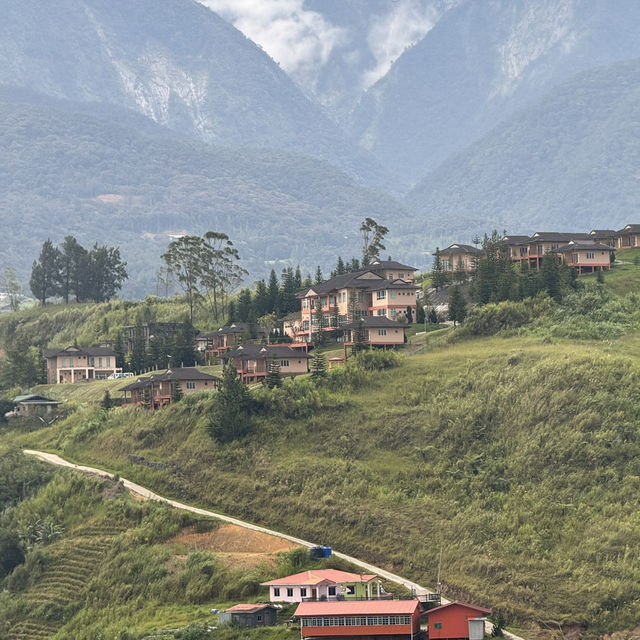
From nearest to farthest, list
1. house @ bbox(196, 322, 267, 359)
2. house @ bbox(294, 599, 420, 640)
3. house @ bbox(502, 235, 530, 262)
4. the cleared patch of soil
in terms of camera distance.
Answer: house @ bbox(294, 599, 420, 640)
the cleared patch of soil
house @ bbox(196, 322, 267, 359)
house @ bbox(502, 235, 530, 262)

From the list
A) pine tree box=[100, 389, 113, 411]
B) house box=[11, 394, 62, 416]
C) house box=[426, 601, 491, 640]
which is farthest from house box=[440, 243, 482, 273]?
house box=[426, 601, 491, 640]

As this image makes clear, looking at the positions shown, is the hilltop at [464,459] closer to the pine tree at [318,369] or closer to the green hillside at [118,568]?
the pine tree at [318,369]

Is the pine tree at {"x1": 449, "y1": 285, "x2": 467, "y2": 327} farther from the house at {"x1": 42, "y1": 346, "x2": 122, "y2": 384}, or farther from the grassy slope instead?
the house at {"x1": 42, "y1": 346, "x2": 122, "y2": 384}

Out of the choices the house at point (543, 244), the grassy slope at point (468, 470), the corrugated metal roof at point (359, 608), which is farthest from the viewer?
the house at point (543, 244)

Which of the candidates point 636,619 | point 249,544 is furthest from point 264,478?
point 636,619

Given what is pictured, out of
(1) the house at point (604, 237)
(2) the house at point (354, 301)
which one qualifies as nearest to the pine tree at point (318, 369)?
(2) the house at point (354, 301)

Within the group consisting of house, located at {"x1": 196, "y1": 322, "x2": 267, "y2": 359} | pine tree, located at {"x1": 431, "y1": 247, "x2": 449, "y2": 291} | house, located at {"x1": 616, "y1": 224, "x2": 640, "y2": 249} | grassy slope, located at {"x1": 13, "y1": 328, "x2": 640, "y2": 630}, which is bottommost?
grassy slope, located at {"x1": 13, "y1": 328, "x2": 640, "y2": 630}

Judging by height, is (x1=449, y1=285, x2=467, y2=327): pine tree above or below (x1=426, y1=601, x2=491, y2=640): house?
above

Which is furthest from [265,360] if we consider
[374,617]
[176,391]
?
[374,617]
